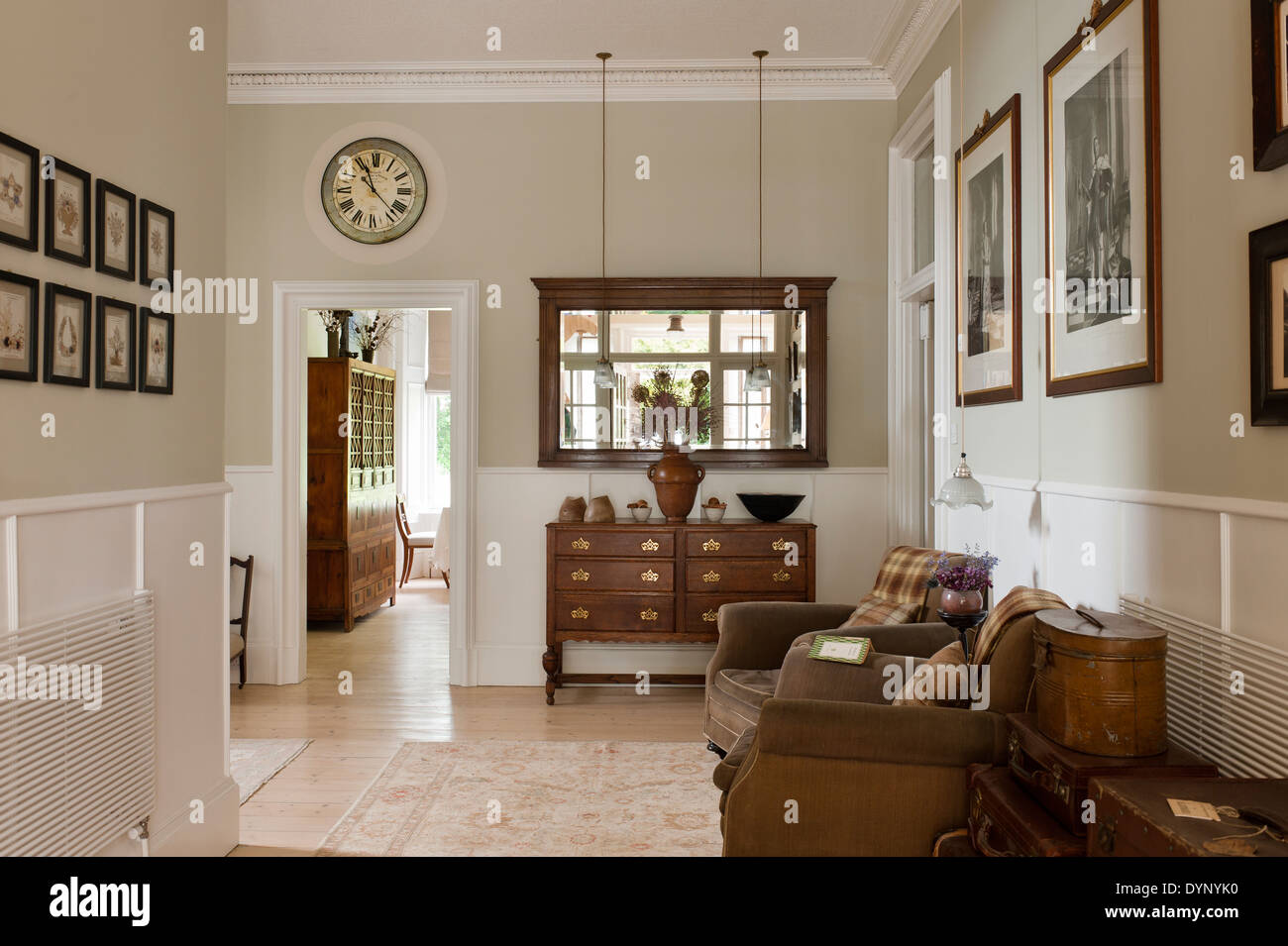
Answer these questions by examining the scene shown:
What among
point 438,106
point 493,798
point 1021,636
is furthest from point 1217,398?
point 438,106

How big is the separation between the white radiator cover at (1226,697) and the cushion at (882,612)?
1.41m

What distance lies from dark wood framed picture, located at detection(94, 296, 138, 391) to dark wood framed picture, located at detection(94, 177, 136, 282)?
0.32ft

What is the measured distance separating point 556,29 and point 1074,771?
454 centimetres

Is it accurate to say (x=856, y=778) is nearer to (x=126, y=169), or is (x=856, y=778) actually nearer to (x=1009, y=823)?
(x=1009, y=823)

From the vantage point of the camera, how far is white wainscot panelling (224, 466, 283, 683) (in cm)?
548

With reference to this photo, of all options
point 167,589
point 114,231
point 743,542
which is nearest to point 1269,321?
point 114,231

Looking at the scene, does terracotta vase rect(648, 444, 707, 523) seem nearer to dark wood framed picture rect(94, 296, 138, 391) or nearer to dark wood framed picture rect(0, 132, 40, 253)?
dark wood framed picture rect(94, 296, 138, 391)

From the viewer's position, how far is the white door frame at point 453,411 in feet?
17.8

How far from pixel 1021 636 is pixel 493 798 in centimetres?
224

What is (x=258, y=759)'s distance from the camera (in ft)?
13.5

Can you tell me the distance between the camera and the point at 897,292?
206 inches

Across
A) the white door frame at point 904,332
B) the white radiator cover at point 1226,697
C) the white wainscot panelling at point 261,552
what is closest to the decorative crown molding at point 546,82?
the white door frame at point 904,332

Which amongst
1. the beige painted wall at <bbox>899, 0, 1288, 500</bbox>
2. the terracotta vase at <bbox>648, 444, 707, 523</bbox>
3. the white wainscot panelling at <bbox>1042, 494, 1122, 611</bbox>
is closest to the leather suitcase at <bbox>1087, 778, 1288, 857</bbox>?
the beige painted wall at <bbox>899, 0, 1288, 500</bbox>

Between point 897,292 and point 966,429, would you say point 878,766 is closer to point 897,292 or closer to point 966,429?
point 966,429
